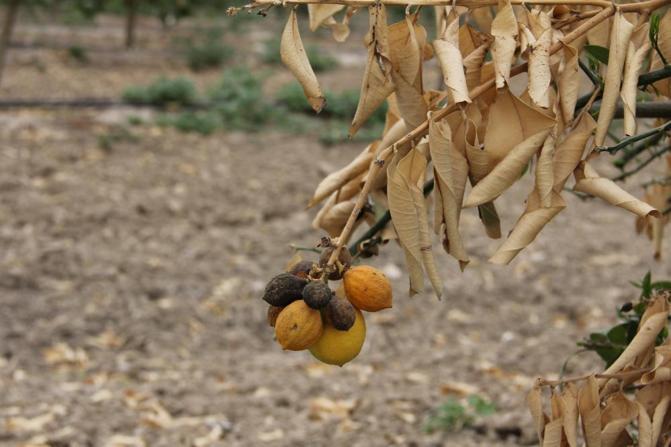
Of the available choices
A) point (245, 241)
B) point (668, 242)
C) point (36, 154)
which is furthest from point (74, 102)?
point (668, 242)

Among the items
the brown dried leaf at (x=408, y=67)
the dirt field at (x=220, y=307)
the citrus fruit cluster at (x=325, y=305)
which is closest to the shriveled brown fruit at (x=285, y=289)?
the citrus fruit cluster at (x=325, y=305)

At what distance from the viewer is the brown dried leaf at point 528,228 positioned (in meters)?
1.04

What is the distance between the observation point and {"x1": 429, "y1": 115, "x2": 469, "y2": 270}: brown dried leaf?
1.02 metres

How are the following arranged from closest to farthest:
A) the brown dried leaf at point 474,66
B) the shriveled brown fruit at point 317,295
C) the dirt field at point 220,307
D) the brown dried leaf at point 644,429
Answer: the shriveled brown fruit at point 317,295 < the brown dried leaf at point 474,66 < the brown dried leaf at point 644,429 < the dirt field at point 220,307

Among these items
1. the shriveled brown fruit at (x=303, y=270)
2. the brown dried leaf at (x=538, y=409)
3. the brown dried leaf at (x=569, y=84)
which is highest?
the brown dried leaf at (x=569, y=84)

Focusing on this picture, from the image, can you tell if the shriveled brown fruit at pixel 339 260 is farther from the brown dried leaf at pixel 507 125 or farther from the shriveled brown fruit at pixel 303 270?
the brown dried leaf at pixel 507 125

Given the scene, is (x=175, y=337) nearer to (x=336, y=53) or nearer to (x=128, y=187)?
(x=128, y=187)

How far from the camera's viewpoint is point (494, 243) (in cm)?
523

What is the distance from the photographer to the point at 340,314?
100 cm

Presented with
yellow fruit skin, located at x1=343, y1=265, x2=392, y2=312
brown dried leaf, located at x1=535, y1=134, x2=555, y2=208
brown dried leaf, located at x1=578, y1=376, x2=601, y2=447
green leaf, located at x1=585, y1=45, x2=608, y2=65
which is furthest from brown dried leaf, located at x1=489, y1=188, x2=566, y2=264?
brown dried leaf, located at x1=578, y1=376, x2=601, y2=447

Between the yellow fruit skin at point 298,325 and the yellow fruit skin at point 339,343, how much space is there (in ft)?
0.08

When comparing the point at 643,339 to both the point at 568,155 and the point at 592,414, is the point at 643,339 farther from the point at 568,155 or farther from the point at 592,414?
the point at 568,155

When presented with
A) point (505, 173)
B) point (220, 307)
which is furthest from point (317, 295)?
point (220, 307)

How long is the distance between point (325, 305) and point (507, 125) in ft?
0.88
